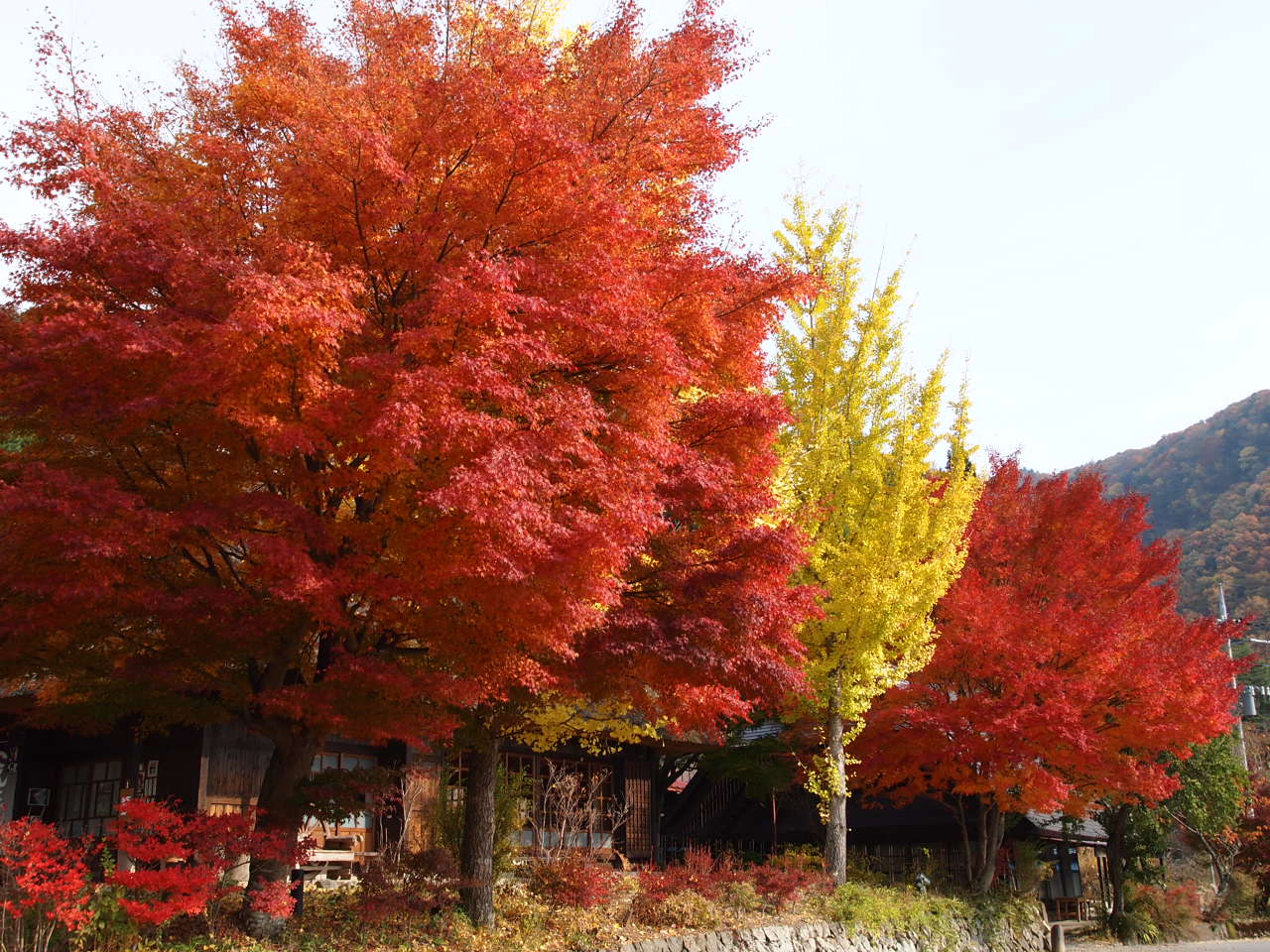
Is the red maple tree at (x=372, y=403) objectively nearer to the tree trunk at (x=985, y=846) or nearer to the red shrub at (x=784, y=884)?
the red shrub at (x=784, y=884)

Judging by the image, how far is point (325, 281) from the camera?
8109 mm

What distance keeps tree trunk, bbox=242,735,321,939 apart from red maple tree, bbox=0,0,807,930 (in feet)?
0.15

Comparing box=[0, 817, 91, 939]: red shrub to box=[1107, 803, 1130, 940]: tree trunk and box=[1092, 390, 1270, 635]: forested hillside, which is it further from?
box=[1092, 390, 1270, 635]: forested hillside

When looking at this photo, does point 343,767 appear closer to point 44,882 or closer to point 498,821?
point 498,821

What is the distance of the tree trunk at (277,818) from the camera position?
970 centimetres

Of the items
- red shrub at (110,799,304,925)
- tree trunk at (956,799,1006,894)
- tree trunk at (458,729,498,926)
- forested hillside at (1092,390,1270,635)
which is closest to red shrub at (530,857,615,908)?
tree trunk at (458,729,498,926)

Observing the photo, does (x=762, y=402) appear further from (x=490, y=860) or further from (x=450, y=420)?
(x=490, y=860)

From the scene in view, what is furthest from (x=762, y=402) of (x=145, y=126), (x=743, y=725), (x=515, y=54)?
(x=743, y=725)

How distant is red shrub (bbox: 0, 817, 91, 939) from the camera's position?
8.16 metres

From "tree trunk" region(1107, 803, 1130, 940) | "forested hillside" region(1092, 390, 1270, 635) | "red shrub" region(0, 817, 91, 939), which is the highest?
"forested hillside" region(1092, 390, 1270, 635)

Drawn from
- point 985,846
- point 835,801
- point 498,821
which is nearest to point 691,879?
point 498,821

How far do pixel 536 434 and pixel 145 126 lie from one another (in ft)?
17.9

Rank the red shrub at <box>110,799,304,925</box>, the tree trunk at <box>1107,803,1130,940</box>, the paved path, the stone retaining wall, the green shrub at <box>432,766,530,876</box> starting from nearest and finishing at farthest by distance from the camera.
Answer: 1. the red shrub at <box>110,799,304,925</box>
2. the stone retaining wall
3. the green shrub at <box>432,766,530,876</box>
4. the paved path
5. the tree trunk at <box>1107,803,1130,940</box>

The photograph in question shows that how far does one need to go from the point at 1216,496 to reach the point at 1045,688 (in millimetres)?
55156
